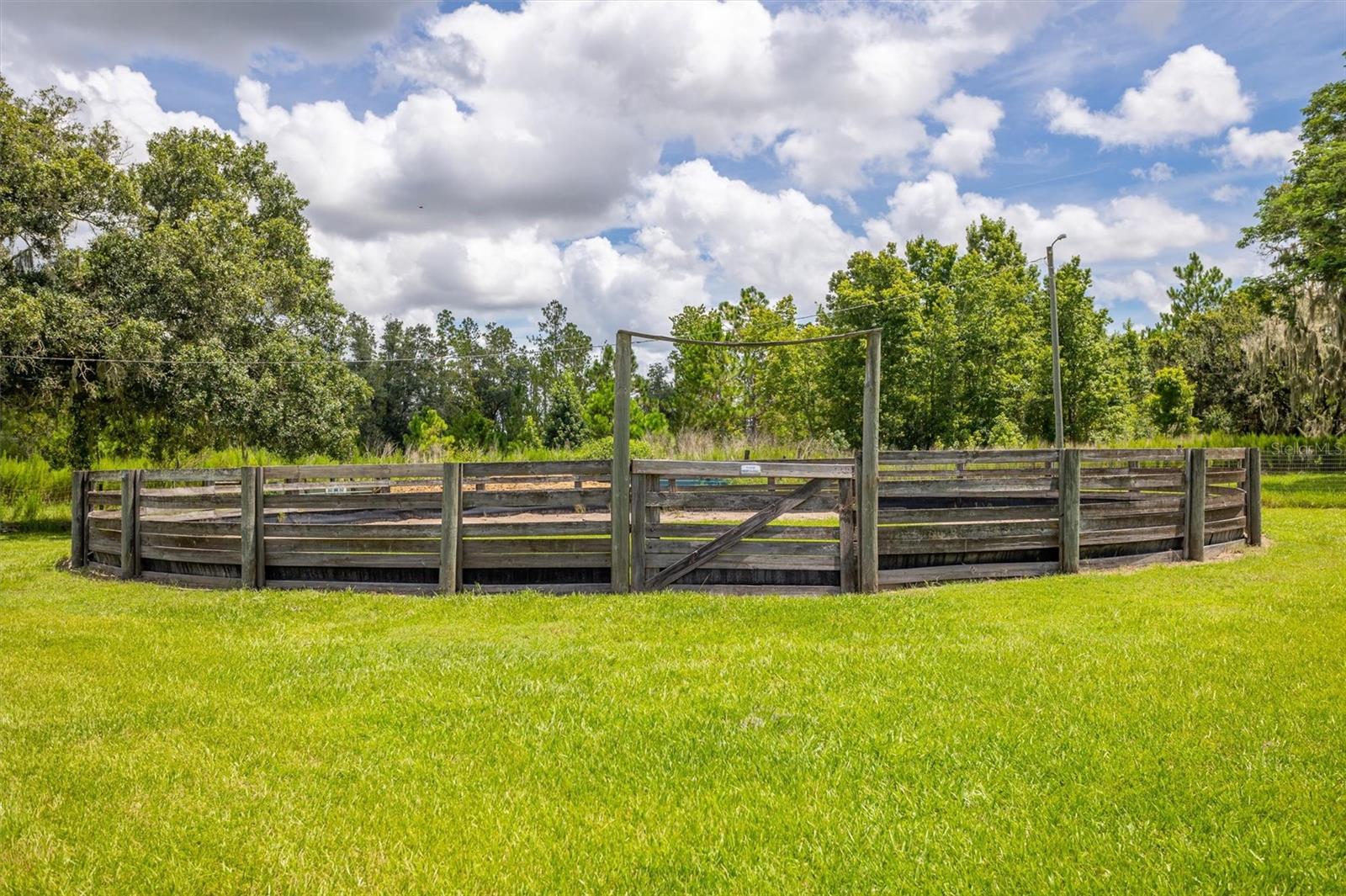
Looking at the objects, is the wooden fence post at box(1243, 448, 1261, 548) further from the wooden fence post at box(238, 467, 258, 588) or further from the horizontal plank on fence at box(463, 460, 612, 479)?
the wooden fence post at box(238, 467, 258, 588)

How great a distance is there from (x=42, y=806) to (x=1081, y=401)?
1477 inches

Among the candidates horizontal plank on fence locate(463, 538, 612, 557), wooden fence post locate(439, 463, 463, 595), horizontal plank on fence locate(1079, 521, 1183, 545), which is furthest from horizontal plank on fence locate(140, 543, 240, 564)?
horizontal plank on fence locate(1079, 521, 1183, 545)

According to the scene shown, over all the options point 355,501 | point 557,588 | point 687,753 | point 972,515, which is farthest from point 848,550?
point 355,501

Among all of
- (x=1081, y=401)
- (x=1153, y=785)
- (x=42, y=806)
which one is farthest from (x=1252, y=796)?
(x=1081, y=401)

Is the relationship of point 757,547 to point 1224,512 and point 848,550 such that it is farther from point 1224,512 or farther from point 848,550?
point 1224,512

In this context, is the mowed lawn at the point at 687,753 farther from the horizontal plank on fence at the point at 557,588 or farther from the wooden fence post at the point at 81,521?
the wooden fence post at the point at 81,521

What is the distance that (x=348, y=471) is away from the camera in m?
9.52

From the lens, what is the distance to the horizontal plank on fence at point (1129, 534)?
9.50 m

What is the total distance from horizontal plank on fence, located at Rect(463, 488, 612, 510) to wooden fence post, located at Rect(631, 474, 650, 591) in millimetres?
265

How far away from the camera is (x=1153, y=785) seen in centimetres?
361

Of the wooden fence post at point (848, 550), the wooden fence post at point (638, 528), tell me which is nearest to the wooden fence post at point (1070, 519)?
the wooden fence post at point (848, 550)

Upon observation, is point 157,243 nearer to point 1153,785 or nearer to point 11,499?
point 11,499

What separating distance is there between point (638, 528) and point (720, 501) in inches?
34.3

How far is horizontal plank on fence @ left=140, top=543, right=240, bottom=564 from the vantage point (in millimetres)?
9469
